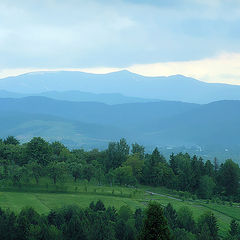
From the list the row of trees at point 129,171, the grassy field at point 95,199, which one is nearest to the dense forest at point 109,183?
the row of trees at point 129,171

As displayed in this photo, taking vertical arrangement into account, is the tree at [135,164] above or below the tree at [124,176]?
above

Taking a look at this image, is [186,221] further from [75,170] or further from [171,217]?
[75,170]

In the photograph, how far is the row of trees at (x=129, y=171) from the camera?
67.0 m

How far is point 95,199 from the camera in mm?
58875

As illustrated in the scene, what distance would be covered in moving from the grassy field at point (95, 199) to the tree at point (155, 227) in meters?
28.1

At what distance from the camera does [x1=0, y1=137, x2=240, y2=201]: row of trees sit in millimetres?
67000

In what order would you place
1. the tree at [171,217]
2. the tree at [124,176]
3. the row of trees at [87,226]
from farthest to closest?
1. the tree at [124,176]
2. the tree at [171,217]
3. the row of trees at [87,226]

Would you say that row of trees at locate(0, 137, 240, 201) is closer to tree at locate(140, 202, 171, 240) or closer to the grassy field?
the grassy field

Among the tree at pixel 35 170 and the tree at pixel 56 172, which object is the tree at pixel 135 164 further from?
the tree at pixel 35 170

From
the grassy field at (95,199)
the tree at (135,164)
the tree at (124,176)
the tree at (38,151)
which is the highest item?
the tree at (38,151)

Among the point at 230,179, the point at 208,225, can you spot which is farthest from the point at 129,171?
the point at 208,225

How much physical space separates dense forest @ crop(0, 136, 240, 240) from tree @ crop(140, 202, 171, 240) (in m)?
0.08

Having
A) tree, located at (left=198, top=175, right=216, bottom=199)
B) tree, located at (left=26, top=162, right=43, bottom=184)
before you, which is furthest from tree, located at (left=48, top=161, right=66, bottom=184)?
tree, located at (left=198, top=175, right=216, bottom=199)

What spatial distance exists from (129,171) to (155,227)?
169 feet
